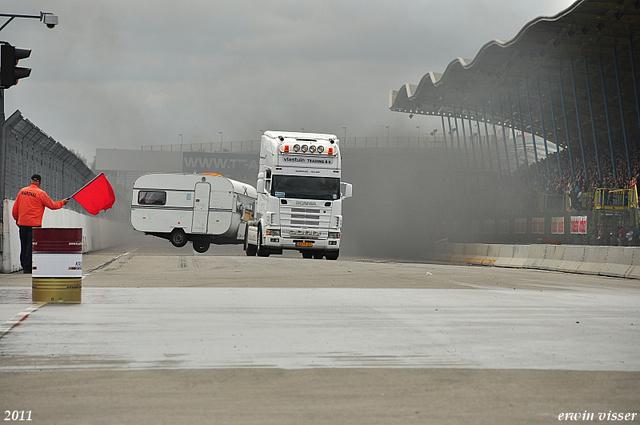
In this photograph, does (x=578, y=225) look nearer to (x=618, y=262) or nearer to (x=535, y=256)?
(x=535, y=256)

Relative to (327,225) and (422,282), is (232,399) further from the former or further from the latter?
(327,225)

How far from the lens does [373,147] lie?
258 ft

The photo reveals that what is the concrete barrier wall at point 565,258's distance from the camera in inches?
823

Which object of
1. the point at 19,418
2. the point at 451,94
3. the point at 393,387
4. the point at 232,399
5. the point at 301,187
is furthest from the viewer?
the point at 451,94

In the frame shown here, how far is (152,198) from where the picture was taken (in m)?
29.5

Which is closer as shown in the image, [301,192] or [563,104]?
[301,192]

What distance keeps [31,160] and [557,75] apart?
3669 centimetres

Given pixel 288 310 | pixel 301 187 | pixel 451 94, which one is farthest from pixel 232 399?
pixel 451 94

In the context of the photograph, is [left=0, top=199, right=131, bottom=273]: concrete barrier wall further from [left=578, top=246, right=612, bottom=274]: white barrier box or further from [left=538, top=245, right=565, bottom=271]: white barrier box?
[left=538, top=245, right=565, bottom=271]: white barrier box

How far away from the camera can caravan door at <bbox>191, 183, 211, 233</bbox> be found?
29531 millimetres

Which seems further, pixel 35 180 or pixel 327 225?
pixel 327 225

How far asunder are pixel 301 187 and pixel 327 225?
159cm

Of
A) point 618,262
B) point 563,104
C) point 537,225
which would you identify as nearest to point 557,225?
point 537,225

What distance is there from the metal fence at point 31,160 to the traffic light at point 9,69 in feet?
8.68
